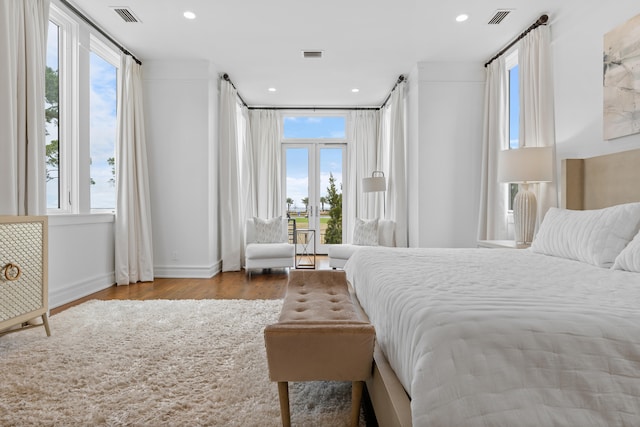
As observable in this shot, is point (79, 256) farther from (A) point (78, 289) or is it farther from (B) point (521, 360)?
(B) point (521, 360)

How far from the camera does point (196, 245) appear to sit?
5129mm

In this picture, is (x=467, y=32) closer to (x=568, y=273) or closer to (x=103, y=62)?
(x=568, y=273)

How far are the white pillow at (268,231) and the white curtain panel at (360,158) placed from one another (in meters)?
1.88

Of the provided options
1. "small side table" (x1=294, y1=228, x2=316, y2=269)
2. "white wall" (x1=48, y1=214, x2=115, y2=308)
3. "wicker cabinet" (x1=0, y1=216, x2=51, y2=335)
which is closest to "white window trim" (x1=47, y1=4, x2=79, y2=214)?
"white wall" (x1=48, y1=214, x2=115, y2=308)

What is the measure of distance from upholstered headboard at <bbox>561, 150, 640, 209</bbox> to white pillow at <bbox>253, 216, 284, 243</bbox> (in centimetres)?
384

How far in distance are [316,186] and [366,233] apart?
2149mm

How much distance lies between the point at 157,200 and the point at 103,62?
176cm

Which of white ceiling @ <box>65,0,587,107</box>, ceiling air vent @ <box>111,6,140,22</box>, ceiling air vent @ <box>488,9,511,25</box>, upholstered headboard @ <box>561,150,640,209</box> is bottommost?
upholstered headboard @ <box>561,150,640,209</box>

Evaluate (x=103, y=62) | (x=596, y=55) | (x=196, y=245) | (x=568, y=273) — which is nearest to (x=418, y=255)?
(x=568, y=273)

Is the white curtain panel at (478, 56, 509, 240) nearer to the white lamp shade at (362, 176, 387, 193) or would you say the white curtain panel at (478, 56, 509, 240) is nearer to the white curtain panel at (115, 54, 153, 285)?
the white lamp shade at (362, 176, 387, 193)

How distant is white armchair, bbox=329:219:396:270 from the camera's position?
17.8 feet

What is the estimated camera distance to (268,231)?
5.92 meters

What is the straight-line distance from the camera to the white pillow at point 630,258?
1.86m

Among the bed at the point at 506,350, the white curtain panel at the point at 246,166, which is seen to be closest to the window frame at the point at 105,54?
the white curtain panel at the point at 246,166
